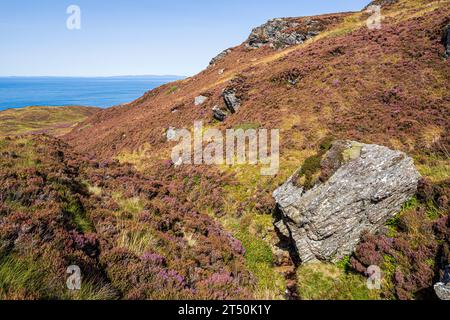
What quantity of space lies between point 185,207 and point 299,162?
7.67 meters

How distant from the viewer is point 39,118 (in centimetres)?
10012

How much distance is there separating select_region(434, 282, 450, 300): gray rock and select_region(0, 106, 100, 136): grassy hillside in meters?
96.3

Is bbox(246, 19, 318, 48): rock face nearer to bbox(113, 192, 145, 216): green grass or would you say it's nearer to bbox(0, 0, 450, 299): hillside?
bbox(0, 0, 450, 299): hillside

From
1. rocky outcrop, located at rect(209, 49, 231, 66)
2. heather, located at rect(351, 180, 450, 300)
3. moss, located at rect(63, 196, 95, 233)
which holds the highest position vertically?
rocky outcrop, located at rect(209, 49, 231, 66)

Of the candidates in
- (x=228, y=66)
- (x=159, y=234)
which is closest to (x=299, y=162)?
(x=159, y=234)

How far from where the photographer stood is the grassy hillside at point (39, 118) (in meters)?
86.1

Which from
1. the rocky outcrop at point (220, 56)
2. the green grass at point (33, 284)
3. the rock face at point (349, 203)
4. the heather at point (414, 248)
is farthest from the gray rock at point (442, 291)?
the rocky outcrop at point (220, 56)

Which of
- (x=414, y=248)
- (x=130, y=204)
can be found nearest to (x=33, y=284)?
(x=130, y=204)

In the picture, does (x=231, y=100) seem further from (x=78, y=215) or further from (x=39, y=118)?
(x=39, y=118)

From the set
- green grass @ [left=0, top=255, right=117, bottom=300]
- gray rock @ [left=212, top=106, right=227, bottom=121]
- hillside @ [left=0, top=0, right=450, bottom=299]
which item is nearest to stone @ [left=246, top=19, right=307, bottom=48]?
hillside @ [left=0, top=0, right=450, bottom=299]

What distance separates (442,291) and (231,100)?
22509 millimetres

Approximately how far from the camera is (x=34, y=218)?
6.29 m

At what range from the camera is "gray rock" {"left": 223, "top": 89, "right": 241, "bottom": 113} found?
1025 inches
